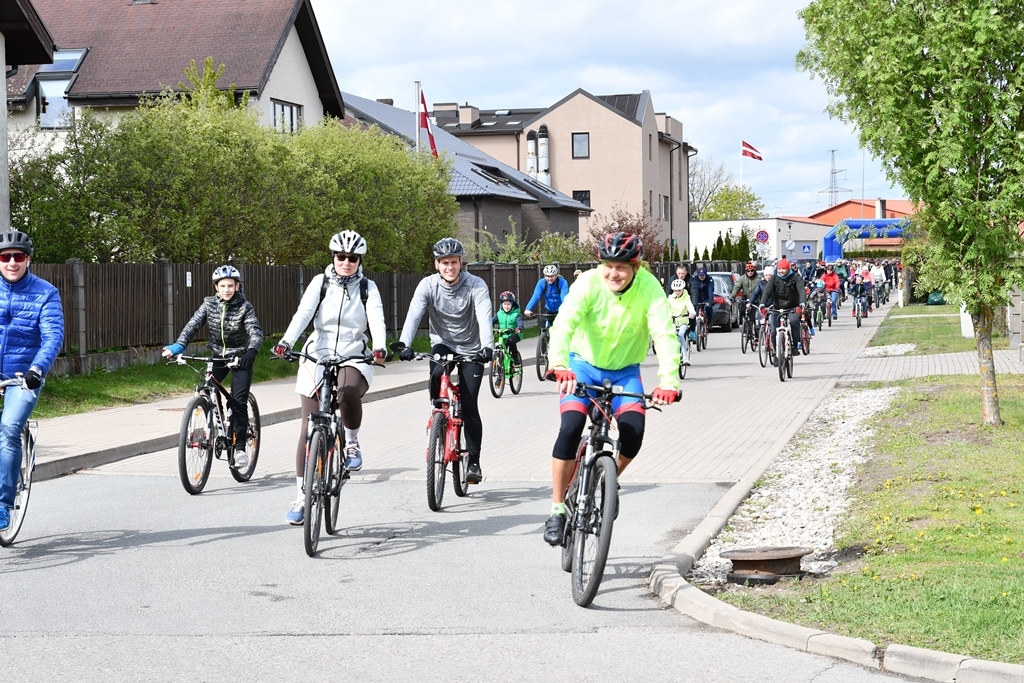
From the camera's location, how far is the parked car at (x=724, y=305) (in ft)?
120

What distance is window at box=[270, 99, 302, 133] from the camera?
36750 mm

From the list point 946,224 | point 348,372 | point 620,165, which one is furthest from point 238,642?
point 620,165

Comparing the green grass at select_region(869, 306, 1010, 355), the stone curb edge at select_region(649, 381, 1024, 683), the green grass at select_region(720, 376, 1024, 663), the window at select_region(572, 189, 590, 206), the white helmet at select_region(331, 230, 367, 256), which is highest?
the window at select_region(572, 189, 590, 206)

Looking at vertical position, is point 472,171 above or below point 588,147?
below

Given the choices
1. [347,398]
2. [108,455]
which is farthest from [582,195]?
Result: [347,398]

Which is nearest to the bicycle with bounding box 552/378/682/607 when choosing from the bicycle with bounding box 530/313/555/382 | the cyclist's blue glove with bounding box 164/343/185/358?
the cyclist's blue glove with bounding box 164/343/185/358

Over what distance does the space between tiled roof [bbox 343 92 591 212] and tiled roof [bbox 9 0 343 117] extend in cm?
1020

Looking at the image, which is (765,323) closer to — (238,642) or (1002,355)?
(1002,355)

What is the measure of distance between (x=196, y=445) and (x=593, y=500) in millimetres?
4687

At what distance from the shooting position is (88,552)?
306 inches

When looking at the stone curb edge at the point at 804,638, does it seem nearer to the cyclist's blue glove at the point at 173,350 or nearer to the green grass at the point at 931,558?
the green grass at the point at 931,558

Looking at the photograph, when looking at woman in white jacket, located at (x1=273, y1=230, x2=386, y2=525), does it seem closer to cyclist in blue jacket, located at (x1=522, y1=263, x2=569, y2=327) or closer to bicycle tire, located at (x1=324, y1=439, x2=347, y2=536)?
bicycle tire, located at (x1=324, y1=439, x2=347, y2=536)

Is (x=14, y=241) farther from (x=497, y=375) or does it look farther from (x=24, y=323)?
(x=497, y=375)

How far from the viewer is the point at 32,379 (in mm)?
7387
